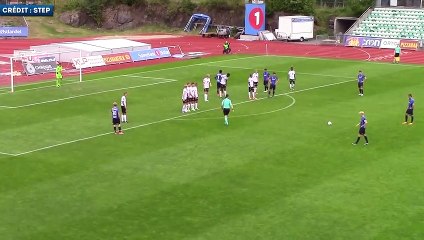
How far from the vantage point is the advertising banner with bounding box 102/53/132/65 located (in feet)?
207

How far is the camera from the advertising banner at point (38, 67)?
184ft

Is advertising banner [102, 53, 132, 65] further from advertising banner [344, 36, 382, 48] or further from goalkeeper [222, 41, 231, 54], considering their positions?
advertising banner [344, 36, 382, 48]

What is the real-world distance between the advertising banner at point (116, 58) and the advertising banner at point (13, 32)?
2593cm

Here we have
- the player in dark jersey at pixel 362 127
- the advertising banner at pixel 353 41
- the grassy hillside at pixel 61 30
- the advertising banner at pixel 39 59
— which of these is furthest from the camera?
the grassy hillside at pixel 61 30

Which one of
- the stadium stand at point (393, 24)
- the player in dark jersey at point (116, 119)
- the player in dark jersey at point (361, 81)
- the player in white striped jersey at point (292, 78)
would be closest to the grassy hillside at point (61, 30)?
the stadium stand at point (393, 24)

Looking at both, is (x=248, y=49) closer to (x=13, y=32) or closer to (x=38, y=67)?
(x=38, y=67)

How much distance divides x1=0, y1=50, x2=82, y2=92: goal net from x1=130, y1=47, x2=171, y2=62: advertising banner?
6.11 m

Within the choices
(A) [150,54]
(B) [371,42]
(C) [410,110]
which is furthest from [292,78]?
(B) [371,42]

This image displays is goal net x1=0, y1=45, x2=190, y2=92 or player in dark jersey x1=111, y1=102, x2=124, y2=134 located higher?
goal net x1=0, y1=45, x2=190, y2=92

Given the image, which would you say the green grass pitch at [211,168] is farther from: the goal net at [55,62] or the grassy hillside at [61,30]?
the grassy hillside at [61,30]

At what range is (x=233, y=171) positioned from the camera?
1031 inches

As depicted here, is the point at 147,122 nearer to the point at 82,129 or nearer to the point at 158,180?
the point at 82,129

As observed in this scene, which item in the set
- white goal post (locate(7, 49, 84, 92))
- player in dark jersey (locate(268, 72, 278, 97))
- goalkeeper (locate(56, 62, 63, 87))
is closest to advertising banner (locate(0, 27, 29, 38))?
white goal post (locate(7, 49, 84, 92))

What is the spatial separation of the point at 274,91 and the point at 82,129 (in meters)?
15.1
